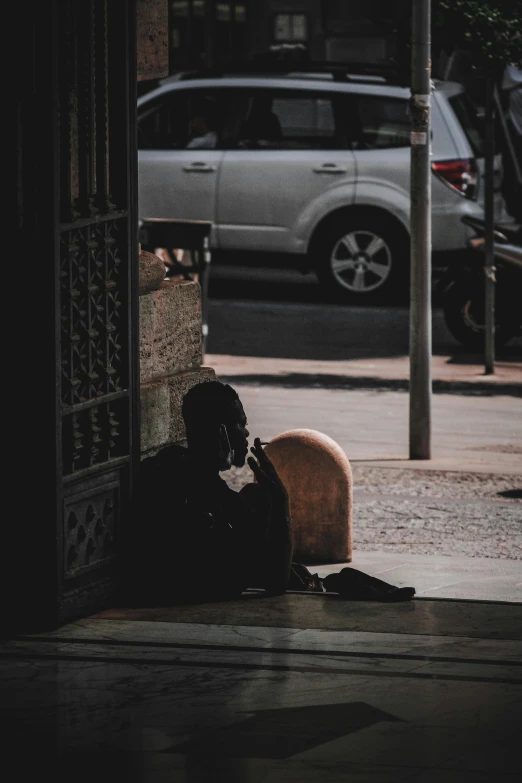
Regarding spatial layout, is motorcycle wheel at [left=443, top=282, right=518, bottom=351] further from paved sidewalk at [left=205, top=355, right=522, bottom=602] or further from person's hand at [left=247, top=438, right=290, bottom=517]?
person's hand at [left=247, top=438, right=290, bottom=517]

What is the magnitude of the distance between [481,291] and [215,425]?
796 centimetres

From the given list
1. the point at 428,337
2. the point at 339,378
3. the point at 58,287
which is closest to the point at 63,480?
the point at 58,287

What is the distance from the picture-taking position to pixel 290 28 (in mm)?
29516

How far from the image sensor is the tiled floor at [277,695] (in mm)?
5098

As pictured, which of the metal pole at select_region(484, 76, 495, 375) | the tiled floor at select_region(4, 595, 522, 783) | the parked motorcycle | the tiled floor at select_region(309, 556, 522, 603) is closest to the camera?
the tiled floor at select_region(4, 595, 522, 783)

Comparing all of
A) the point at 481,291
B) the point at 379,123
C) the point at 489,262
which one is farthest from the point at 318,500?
the point at 379,123

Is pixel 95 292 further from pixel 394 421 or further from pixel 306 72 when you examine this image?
pixel 306 72

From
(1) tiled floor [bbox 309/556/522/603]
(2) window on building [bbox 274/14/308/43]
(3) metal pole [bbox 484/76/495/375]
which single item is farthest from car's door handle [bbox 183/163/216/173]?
(2) window on building [bbox 274/14/308/43]

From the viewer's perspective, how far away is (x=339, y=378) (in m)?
13.6

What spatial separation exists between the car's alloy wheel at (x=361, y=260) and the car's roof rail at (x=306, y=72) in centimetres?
149

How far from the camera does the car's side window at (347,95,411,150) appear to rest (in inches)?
692

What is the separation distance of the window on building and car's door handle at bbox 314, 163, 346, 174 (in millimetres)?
12062

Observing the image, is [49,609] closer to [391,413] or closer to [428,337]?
[428,337]

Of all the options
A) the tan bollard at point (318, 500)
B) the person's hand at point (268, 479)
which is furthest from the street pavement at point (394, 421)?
the person's hand at point (268, 479)
